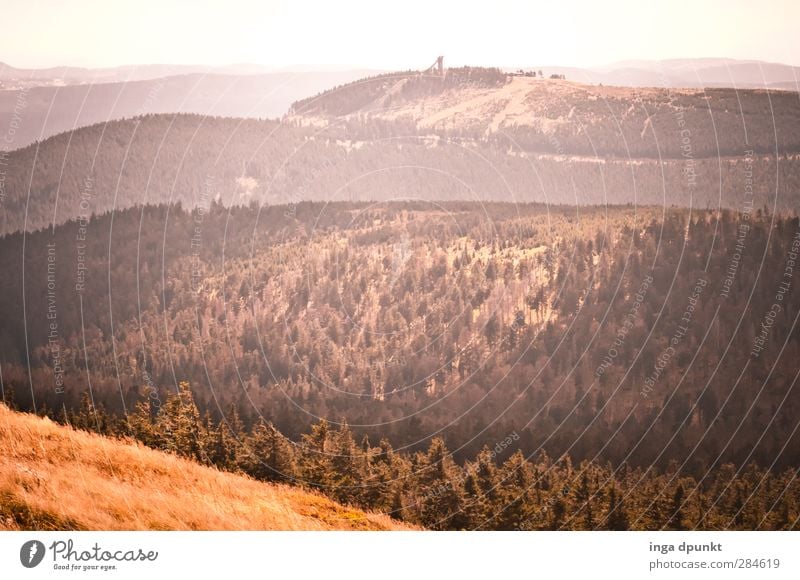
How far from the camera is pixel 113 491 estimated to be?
761 inches

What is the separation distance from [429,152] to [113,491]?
55.8 m

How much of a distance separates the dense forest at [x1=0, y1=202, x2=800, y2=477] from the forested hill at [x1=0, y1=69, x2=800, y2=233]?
3648 mm

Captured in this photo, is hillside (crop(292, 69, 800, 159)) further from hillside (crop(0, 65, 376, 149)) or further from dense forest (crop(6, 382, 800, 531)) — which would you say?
dense forest (crop(6, 382, 800, 531))

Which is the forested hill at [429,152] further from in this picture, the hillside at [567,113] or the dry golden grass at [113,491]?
the dry golden grass at [113,491]

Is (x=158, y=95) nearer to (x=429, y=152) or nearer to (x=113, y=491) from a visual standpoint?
(x=113, y=491)

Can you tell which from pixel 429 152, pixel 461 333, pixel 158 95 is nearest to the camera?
pixel 158 95

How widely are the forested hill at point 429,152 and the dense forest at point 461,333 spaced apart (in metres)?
3.65

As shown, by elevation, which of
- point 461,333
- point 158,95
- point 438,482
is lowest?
Answer: point 438,482

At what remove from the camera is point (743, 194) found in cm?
5938

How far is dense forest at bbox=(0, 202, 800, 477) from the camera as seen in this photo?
33875 mm

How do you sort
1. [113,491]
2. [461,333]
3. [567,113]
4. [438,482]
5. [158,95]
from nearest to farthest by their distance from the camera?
[113,491] → [438,482] → [158,95] → [461,333] → [567,113]

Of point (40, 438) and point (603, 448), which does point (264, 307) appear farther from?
point (40, 438)

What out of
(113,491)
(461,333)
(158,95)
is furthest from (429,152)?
(113,491)
